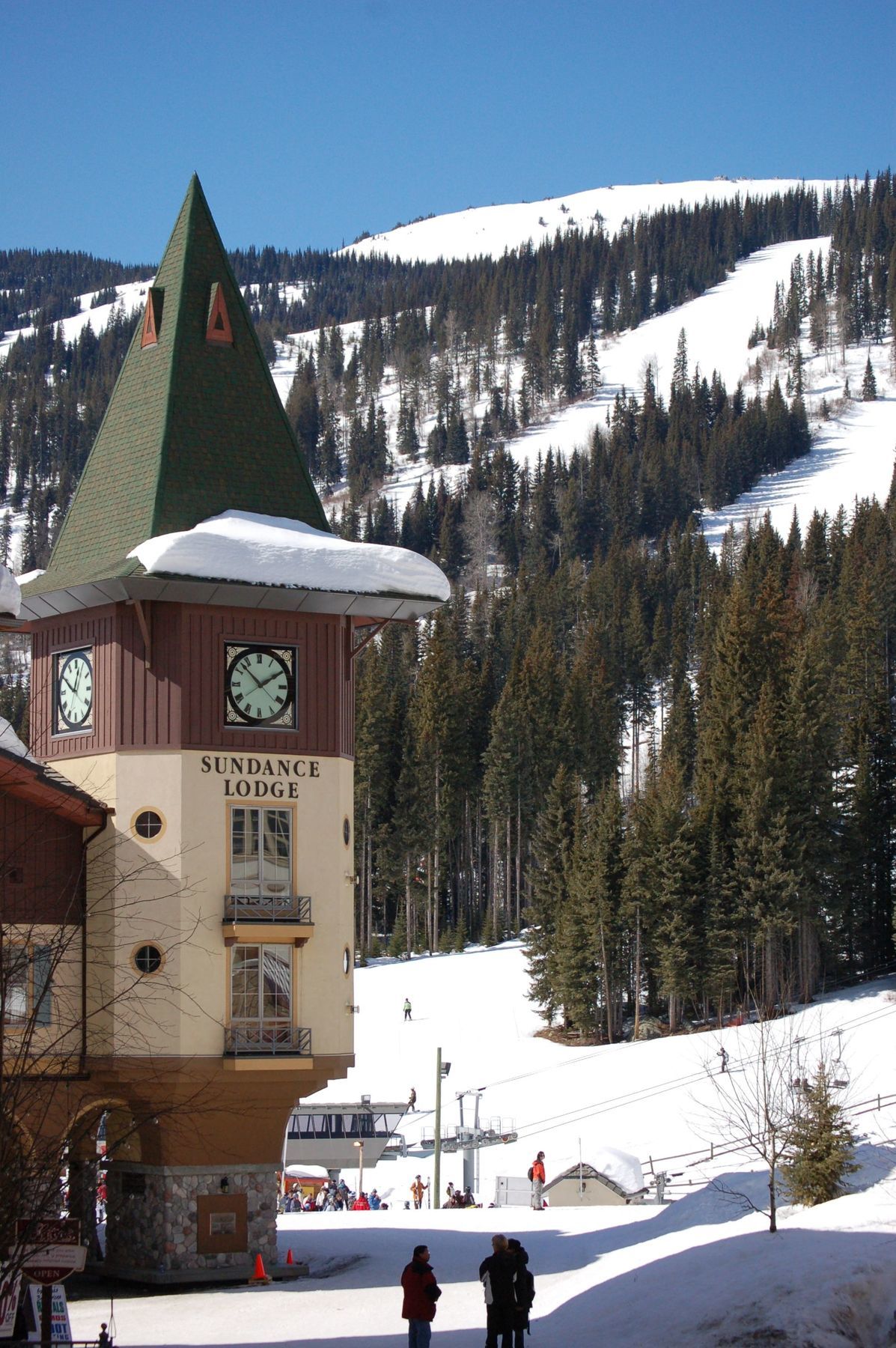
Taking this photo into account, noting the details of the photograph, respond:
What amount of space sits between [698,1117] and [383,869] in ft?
150

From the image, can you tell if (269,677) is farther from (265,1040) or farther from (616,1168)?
(616,1168)

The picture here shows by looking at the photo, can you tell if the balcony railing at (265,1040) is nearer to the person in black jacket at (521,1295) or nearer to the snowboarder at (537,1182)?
the person in black jacket at (521,1295)

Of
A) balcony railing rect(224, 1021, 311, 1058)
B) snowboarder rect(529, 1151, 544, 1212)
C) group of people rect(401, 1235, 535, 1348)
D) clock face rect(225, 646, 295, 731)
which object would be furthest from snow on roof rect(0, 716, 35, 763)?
snowboarder rect(529, 1151, 544, 1212)

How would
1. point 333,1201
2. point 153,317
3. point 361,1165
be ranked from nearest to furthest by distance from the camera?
point 153,317 → point 333,1201 → point 361,1165

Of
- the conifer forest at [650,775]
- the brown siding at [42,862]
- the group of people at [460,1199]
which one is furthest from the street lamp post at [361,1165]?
the brown siding at [42,862]

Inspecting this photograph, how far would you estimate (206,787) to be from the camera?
1261 inches

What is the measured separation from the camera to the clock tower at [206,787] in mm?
31125

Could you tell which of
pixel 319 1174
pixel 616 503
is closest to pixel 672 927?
pixel 319 1174

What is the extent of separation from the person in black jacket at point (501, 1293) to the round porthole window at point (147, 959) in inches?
479

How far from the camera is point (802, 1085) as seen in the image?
3212 cm

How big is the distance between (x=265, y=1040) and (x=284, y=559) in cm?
829

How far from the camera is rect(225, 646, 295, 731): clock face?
32469 mm

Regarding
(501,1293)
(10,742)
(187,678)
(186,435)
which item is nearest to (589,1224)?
(187,678)

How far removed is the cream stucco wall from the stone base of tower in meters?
2.24
